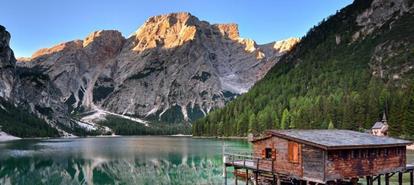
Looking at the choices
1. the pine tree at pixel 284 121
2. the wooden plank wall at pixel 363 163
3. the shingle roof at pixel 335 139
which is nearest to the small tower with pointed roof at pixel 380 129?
the pine tree at pixel 284 121

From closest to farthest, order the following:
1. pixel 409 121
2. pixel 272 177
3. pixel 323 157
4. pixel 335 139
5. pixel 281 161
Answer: pixel 323 157, pixel 335 139, pixel 281 161, pixel 272 177, pixel 409 121

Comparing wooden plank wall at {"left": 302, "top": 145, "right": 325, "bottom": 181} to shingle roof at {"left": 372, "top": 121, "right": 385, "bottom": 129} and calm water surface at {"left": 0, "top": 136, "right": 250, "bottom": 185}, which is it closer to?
calm water surface at {"left": 0, "top": 136, "right": 250, "bottom": 185}

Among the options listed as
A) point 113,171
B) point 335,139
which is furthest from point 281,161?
point 113,171

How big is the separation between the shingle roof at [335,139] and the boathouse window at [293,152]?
785 mm

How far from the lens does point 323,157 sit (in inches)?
1797

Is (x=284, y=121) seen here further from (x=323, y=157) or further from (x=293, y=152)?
(x=323, y=157)

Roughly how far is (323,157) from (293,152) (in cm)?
369

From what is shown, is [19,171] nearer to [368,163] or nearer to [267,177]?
[267,177]

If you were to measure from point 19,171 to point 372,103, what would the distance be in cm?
10708

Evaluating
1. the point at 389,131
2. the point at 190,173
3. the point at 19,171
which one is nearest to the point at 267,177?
the point at 190,173

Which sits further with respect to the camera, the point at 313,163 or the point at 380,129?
the point at 380,129

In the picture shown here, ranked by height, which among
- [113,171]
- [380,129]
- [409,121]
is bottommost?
[113,171]

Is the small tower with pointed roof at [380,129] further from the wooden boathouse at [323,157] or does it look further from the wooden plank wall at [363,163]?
the wooden plank wall at [363,163]

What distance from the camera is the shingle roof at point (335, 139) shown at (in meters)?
46.0
